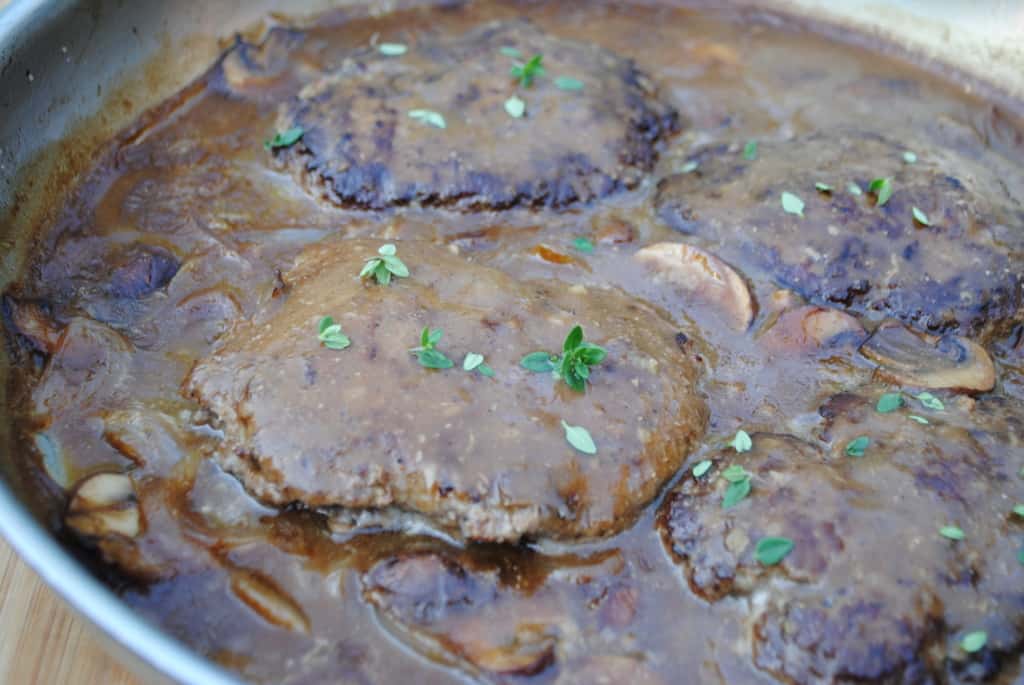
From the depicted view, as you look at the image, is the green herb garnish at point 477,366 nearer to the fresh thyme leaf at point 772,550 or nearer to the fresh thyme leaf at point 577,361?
the fresh thyme leaf at point 577,361

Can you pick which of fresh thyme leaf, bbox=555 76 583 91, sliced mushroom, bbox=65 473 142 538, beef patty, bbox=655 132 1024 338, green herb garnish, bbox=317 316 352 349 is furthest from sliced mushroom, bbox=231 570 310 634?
fresh thyme leaf, bbox=555 76 583 91

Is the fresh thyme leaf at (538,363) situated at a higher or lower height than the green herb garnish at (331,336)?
lower

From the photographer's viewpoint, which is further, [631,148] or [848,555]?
[631,148]

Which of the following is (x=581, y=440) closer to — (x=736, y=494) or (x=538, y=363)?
(x=538, y=363)

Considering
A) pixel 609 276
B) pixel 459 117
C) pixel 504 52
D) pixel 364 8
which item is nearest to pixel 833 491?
pixel 609 276

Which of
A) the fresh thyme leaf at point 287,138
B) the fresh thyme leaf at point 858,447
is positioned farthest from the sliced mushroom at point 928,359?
the fresh thyme leaf at point 287,138

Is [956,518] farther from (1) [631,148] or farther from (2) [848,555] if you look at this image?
(1) [631,148]

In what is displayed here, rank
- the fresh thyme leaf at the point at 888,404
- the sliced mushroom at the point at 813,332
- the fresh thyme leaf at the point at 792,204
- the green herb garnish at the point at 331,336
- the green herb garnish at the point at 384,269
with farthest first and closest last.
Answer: the fresh thyme leaf at the point at 792,204 < the sliced mushroom at the point at 813,332 < the green herb garnish at the point at 384,269 < the fresh thyme leaf at the point at 888,404 < the green herb garnish at the point at 331,336

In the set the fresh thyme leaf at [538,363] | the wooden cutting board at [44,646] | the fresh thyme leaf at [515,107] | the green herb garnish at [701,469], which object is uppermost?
the fresh thyme leaf at [515,107]
